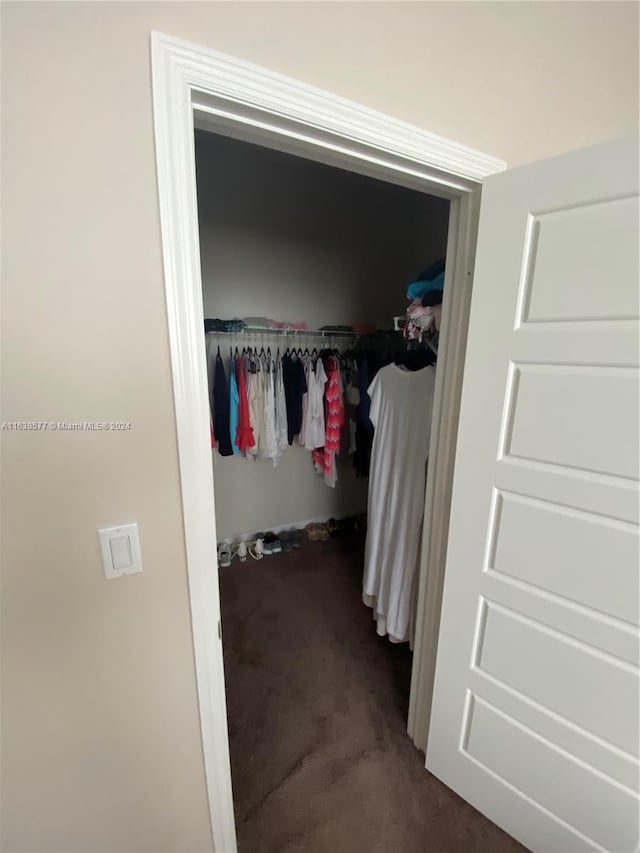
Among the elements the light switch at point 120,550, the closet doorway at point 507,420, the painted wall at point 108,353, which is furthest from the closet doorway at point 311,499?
the light switch at point 120,550

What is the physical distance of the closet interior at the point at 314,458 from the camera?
1.48 meters

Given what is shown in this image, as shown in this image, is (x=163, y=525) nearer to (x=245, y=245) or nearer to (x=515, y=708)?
(x=515, y=708)

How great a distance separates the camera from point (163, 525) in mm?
768

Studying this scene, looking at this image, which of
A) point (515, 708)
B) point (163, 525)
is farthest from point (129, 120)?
point (515, 708)

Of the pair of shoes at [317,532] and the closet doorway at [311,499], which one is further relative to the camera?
the pair of shoes at [317,532]

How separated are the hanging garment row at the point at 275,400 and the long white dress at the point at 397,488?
2.62 feet

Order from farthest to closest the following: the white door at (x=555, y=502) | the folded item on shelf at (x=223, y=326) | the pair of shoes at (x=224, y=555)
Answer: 1. the pair of shoes at (x=224, y=555)
2. the folded item on shelf at (x=223, y=326)
3. the white door at (x=555, y=502)

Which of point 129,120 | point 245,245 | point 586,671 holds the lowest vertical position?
point 586,671

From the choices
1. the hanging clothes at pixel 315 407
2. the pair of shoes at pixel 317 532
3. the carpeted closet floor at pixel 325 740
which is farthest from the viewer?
the pair of shoes at pixel 317 532

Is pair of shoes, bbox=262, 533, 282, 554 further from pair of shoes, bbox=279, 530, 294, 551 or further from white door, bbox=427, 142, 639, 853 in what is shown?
white door, bbox=427, 142, 639, 853

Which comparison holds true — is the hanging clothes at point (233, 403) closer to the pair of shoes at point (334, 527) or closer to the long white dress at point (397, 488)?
the long white dress at point (397, 488)

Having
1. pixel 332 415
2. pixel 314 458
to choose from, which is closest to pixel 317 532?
pixel 314 458

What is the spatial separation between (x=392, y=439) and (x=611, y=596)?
39.9 inches

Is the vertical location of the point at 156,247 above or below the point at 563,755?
above
